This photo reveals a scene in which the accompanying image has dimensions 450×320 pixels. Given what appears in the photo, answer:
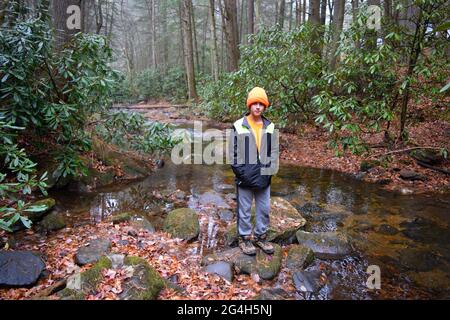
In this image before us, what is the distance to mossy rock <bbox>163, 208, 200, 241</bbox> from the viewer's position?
15.3 ft

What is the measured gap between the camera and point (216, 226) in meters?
5.14

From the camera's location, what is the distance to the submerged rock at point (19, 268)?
10.4ft

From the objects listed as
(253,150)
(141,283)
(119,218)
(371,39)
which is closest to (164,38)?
(371,39)

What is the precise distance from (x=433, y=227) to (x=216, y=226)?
3.58 m

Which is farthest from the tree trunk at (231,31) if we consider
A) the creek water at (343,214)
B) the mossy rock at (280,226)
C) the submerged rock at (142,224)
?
the submerged rock at (142,224)

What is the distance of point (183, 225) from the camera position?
4758mm

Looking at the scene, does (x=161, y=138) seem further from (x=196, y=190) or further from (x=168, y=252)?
(x=168, y=252)

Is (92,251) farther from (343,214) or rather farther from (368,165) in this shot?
(368,165)

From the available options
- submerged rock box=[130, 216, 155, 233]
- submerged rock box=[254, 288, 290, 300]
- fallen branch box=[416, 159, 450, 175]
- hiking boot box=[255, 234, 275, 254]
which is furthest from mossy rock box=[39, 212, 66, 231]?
fallen branch box=[416, 159, 450, 175]

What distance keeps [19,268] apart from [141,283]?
1366 millimetres

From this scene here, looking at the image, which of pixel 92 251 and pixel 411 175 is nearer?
pixel 92 251

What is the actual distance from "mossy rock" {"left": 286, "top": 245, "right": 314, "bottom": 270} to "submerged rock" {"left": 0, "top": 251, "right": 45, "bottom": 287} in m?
2.93
